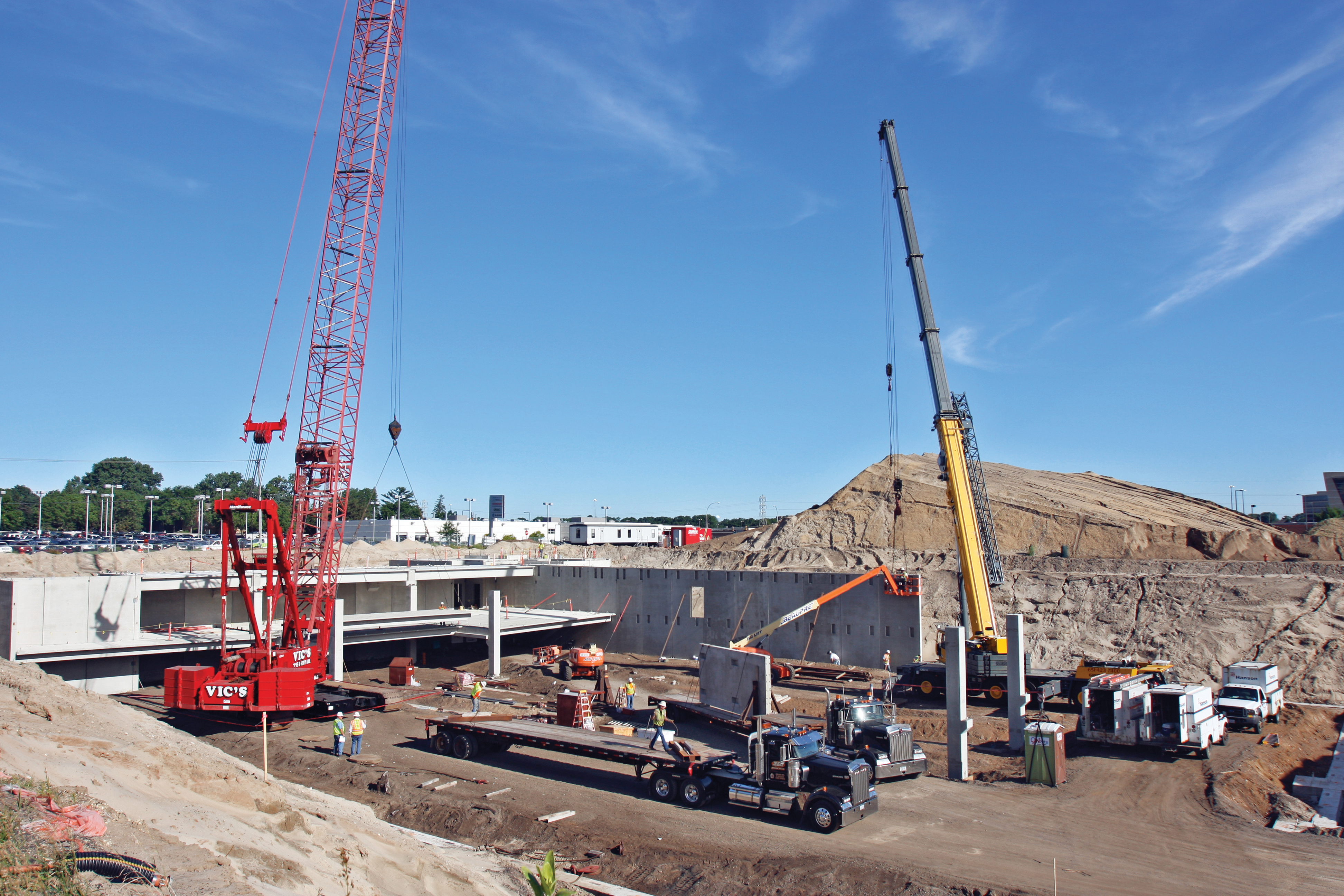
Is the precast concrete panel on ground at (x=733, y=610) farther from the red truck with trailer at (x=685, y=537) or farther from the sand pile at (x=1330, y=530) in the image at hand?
the sand pile at (x=1330, y=530)

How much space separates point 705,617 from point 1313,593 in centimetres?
2887

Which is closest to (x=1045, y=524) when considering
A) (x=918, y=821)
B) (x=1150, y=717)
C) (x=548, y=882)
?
(x=1150, y=717)

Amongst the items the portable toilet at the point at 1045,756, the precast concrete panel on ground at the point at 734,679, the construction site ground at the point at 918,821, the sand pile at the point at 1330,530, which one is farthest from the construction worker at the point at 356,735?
the sand pile at the point at 1330,530

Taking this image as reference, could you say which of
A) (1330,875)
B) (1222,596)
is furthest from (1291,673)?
(1330,875)

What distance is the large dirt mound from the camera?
200 ft

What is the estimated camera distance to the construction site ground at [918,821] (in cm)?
1622

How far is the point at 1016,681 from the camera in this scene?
80.0 ft

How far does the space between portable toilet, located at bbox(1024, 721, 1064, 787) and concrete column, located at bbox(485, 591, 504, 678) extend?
24568 millimetres

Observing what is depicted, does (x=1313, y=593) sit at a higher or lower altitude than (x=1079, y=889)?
higher

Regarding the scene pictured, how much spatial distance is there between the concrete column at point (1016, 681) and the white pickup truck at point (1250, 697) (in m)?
8.29

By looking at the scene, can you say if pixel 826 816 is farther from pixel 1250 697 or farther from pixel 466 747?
pixel 1250 697

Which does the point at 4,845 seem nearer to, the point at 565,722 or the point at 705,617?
the point at 565,722

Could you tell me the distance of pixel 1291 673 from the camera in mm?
35938

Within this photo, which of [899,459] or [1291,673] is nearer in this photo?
[1291,673]
